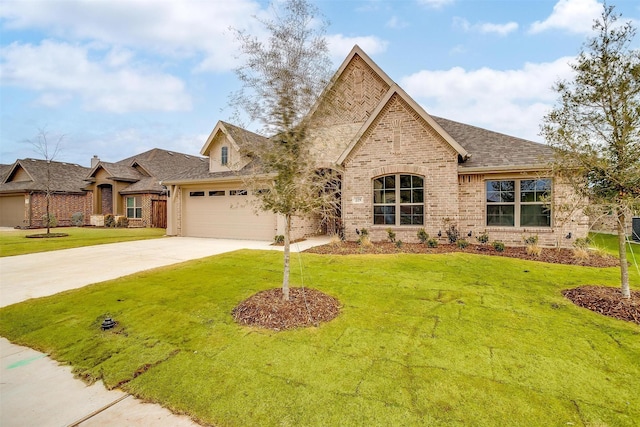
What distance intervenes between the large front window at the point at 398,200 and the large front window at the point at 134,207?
19083 millimetres

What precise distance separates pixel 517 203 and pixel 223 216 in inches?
522

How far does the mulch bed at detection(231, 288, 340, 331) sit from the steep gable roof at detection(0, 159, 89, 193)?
86.0ft

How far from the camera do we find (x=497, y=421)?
8.42 feet

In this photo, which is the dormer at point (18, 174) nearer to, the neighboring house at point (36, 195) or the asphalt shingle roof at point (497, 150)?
the neighboring house at point (36, 195)

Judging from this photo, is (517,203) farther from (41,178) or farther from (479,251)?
(41,178)

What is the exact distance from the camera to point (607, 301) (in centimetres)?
532

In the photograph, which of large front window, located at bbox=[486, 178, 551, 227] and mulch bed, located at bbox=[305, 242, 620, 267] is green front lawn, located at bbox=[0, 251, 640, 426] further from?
large front window, located at bbox=[486, 178, 551, 227]

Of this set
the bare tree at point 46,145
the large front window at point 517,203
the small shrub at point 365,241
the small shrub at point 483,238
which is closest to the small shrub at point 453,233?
the small shrub at point 483,238

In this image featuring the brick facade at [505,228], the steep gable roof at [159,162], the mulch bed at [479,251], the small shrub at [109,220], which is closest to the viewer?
the mulch bed at [479,251]

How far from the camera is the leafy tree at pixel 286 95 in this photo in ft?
15.8

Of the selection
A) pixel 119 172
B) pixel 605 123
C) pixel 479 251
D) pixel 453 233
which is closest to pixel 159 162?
pixel 119 172

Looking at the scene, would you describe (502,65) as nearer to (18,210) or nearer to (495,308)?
(495,308)

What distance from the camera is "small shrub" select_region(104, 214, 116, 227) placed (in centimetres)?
2248

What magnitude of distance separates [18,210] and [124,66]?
1766 cm
